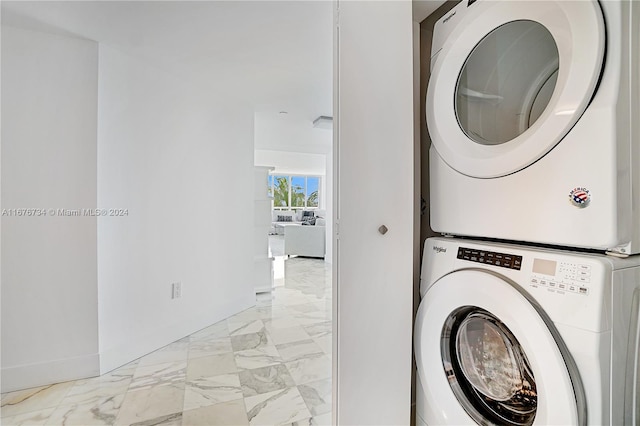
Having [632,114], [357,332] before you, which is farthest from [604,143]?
[357,332]

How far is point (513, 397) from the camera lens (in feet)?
3.05

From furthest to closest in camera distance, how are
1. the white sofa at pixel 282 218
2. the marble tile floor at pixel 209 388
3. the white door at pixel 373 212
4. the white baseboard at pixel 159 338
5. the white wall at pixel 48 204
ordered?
the white sofa at pixel 282 218 < the white baseboard at pixel 159 338 < the white wall at pixel 48 204 < the marble tile floor at pixel 209 388 < the white door at pixel 373 212

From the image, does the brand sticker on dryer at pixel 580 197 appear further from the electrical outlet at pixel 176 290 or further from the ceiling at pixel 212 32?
the electrical outlet at pixel 176 290

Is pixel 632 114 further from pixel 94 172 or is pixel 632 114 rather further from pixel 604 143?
pixel 94 172

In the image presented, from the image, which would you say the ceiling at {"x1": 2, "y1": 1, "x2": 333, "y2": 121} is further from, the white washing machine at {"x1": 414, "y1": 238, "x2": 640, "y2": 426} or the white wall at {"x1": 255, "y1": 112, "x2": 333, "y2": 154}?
the white washing machine at {"x1": 414, "y1": 238, "x2": 640, "y2": 426}

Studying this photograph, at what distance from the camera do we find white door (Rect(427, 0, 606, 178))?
0.77m

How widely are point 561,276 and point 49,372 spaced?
2.58 m

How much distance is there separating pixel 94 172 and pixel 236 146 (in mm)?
1364

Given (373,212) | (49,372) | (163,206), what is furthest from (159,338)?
(373,212)

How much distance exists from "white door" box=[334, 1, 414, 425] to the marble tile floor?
0.51 metres

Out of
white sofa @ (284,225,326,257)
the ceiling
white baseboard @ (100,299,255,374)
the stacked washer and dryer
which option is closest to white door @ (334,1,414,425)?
the stacked washer and dryer

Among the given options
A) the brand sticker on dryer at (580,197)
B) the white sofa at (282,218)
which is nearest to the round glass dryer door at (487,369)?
the brand sticker on dryer at (580,197)

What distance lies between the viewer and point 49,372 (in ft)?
6.03

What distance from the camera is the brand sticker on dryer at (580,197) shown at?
30.4 inches
